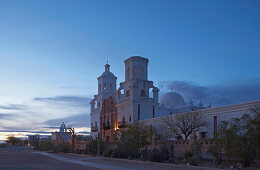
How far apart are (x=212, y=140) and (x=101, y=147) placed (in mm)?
21892

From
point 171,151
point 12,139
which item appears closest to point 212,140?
point 171,151

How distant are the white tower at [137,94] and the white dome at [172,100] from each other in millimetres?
6316

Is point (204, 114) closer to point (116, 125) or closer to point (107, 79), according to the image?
point (116, 125)

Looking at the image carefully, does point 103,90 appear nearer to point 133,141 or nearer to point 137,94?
point 137,94

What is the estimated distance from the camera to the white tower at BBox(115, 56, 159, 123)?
4650 centimetres

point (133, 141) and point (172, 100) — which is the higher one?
point (172, 100)

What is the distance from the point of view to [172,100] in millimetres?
54750

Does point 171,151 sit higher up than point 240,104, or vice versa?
point 240,104

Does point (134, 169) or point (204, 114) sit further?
point (204, 114)

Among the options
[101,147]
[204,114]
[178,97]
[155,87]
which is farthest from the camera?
[178,97]

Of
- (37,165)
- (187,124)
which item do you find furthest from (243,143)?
(37,165)

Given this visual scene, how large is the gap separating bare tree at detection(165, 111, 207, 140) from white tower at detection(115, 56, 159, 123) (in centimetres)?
1322

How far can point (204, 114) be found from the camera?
31078 millimetres

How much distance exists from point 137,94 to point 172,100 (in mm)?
10076
